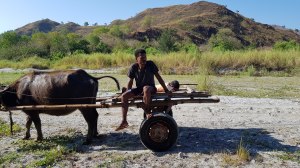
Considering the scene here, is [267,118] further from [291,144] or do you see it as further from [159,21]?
[159,21]

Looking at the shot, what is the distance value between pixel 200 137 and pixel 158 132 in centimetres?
147

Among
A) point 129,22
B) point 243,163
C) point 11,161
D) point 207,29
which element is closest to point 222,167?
point 243,163

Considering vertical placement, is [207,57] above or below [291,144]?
above

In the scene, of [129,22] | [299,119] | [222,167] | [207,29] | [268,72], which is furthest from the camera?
[129,22]

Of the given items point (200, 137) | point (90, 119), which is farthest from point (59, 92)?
point (200, 137)

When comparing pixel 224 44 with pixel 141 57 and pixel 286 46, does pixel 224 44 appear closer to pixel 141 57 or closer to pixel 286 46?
pixel 286 46

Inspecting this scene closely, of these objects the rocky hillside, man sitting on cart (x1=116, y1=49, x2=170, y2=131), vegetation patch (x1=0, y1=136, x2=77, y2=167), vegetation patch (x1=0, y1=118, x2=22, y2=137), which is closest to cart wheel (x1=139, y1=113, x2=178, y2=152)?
man sitting on cart (x1=116, y1=49, x2=170, y2=131)

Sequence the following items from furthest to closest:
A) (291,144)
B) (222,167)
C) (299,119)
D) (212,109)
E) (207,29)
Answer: (207,29)
(212,109)
(299,119)
(291,144)
(222,167)

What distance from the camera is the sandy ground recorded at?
6849mm

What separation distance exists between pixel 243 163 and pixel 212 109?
200 inches

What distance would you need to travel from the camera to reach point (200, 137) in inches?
326

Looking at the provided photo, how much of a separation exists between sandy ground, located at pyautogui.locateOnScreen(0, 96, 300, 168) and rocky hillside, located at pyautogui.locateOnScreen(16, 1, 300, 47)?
73.8 meters

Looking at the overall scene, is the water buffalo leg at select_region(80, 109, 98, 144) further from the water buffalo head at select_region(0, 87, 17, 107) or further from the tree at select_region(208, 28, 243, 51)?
the tree at select_region(208, 28, 243, 51)

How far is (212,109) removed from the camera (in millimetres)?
11703
